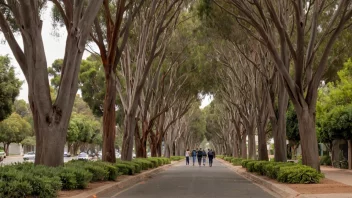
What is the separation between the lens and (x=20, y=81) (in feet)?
151

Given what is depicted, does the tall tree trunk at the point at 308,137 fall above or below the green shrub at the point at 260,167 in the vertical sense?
above

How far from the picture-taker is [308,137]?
1912 cm

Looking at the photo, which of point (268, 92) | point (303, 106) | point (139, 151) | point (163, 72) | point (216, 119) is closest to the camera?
point (303, 106)

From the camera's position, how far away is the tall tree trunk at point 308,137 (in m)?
19.1

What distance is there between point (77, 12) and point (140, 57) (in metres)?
13.4

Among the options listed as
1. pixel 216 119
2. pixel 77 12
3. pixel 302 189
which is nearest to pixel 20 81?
pixel 77 12

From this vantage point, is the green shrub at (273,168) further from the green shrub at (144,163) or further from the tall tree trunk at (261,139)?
the green shrub at (144,163)

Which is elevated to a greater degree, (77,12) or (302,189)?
(77,12)

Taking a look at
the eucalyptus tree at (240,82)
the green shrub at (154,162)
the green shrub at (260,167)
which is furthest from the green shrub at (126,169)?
the eucalyptus tree at (240,82)

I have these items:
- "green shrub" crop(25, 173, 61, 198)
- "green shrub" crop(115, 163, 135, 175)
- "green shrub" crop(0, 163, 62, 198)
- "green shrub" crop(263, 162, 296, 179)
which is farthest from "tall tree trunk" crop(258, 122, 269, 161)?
"green shrub" crop(25, 173, 61, 198)

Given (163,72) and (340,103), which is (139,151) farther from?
(340,103)

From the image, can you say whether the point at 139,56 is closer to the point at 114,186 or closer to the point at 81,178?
the point at 114,186

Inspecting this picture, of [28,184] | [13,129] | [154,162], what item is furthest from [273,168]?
[13,129]

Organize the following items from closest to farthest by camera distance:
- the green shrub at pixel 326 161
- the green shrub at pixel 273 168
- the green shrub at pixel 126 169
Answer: the green shrub at pixel 273 168 < the green shrub at pixel 126 169 < the green shrub at pixel 326 161
